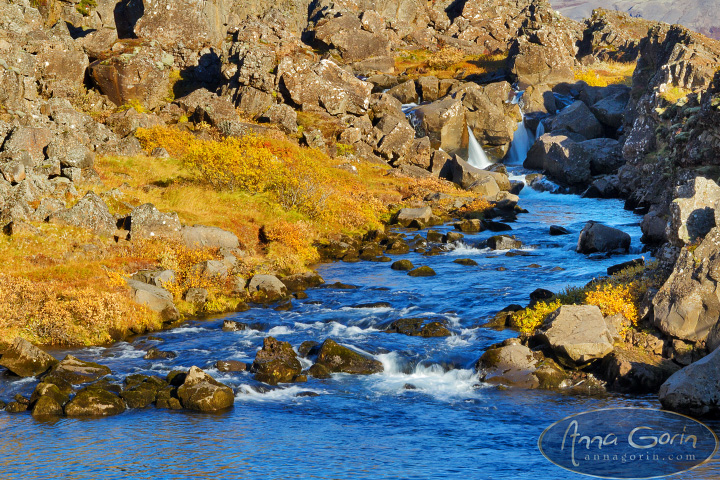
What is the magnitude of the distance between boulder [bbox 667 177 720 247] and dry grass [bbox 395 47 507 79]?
55.9m

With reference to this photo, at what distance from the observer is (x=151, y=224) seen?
2956cm

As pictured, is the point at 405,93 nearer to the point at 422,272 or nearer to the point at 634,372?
the point at 422,272

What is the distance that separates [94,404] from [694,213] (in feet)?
61.7

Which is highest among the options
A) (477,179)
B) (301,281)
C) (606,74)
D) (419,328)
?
(606,74)

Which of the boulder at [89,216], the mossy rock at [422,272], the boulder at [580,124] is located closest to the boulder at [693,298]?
the mossy rock at [422,272]

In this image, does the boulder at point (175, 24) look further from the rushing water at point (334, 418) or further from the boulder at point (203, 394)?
the boulder at point (203, 394)

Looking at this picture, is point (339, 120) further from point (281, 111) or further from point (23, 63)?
point (23, 63)

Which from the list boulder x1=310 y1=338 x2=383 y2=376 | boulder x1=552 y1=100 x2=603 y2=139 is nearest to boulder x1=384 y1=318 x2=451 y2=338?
boulder x1=310 y1=338 x2=383 y2=376

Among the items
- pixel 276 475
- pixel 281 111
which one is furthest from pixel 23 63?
pixel 276 475

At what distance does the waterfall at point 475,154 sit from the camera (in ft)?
198

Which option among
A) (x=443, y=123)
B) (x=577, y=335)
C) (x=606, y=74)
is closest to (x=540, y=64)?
(x=606, y=74)

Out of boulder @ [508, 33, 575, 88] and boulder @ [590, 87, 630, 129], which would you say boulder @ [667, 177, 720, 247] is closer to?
boulder @ [590, 87, 630, 129]

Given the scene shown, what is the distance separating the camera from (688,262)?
19.2 m

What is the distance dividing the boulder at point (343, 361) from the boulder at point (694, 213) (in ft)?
34.8
